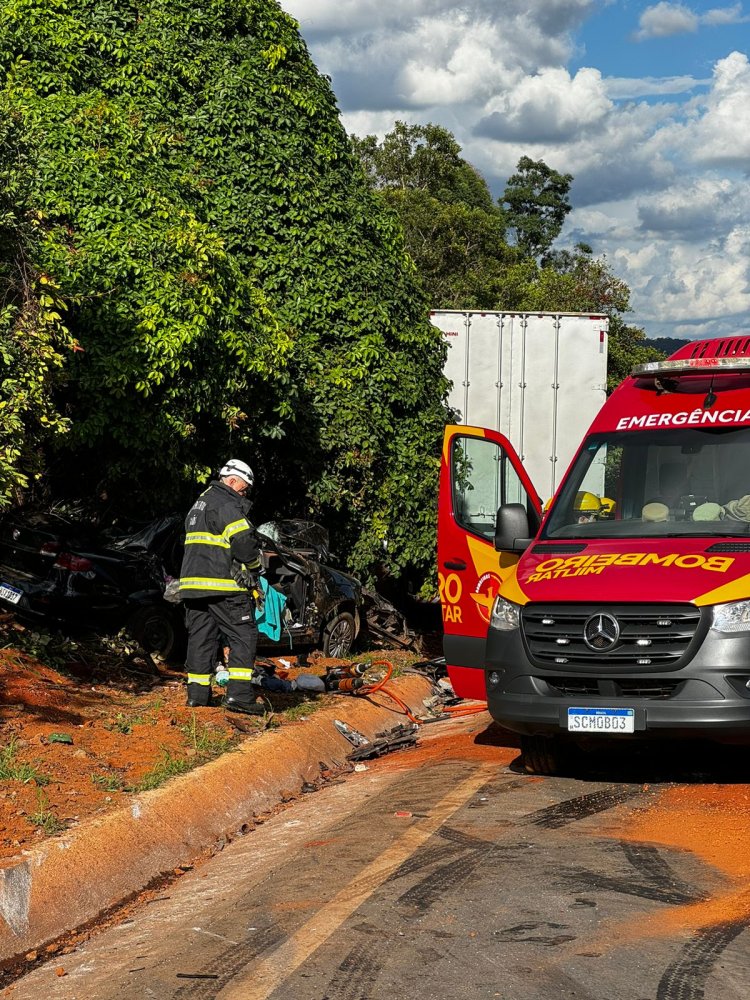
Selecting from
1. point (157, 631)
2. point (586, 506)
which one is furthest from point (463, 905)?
point (157, 631)

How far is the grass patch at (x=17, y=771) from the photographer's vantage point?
729 centimetres

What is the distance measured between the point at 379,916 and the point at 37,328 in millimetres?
5338

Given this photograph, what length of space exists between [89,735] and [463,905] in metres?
3.77

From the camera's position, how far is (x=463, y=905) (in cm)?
561

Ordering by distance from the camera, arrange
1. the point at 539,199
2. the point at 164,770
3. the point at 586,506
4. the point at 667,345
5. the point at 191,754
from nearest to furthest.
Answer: the point at 164,770, the point at 191,754, the point at 586,506, the point at 539,199, the point at 667,345

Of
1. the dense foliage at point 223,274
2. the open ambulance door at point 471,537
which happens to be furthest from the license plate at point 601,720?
the dense foliage at point 223,274

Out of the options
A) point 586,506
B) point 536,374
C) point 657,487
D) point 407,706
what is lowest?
point 407,706

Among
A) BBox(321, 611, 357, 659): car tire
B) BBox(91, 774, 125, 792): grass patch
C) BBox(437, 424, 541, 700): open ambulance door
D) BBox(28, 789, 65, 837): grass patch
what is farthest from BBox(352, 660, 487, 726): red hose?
BBox(28, 789, 65, 837): grass patch

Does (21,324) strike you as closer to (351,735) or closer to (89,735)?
(89,735)

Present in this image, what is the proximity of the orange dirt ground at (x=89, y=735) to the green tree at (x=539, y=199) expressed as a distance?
60183 mm

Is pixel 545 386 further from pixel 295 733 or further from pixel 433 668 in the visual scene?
pixel 295 733

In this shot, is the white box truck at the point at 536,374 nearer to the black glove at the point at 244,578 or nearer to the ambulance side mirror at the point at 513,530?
the black glove at the point at 244,578

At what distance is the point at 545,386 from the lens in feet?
53.0

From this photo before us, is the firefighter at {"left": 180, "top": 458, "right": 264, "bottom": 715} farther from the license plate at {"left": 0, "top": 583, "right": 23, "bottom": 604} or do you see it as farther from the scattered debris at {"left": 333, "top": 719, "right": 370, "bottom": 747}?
the license plate at {"left": 0, "top": 583, "right": 23, "bottom": 604}
